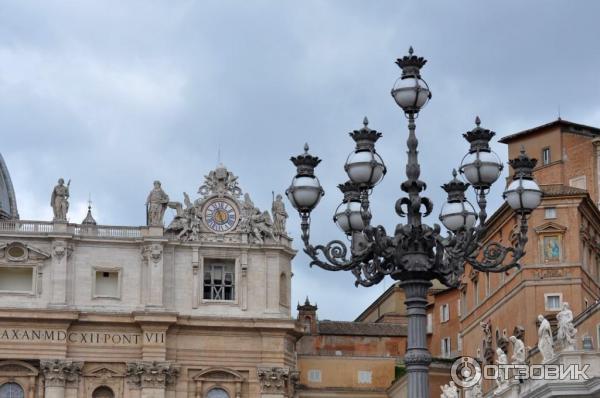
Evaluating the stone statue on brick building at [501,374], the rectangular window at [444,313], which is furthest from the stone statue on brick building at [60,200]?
the stone statue on brick building at [501,374]

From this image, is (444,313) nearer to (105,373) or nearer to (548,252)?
(105,373)

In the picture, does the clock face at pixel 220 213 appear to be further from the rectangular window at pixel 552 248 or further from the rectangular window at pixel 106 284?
the rectangular window at pixel 552 248

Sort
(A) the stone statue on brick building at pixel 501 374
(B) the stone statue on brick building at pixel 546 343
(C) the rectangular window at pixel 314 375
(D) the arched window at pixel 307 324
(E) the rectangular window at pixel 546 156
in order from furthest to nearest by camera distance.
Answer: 1. (D) the arched window at pixel 307 324
2. (C) the rectangular window at pixel 314 375
3. (E) the rectangular window at pixel 546 156
4. (A) the stone statue on brick building at pixel 501 374
5. (B) the stone statue on brick building at pixel 546 343

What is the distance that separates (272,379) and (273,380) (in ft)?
0.32

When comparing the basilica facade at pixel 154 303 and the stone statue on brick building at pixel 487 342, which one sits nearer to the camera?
the stone statue on brick building at pixel 487 342

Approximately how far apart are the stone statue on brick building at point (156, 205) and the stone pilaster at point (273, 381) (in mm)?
8971

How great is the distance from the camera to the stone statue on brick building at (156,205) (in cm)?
7312

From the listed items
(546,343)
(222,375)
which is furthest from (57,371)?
(546,343)

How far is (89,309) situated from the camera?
7131cm

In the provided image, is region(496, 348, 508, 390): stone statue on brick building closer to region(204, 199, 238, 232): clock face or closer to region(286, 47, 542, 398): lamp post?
region(286, 47, 542, 398): lamp post

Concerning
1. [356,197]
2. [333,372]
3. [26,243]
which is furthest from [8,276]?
[356,197]

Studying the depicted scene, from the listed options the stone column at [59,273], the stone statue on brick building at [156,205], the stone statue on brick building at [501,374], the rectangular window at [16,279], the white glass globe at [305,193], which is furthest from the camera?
the stone statue on brick building at [156,205]

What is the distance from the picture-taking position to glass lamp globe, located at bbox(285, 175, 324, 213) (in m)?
23.4

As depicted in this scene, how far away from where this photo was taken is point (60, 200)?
72.9m
